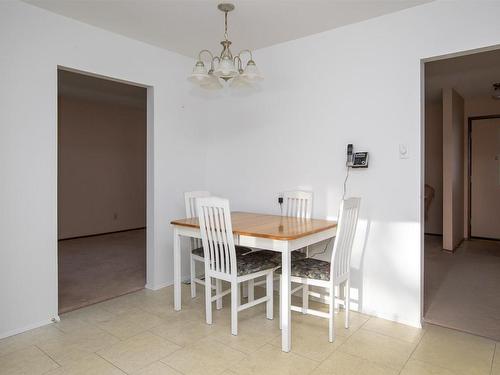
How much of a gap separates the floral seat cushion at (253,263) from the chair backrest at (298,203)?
564mm

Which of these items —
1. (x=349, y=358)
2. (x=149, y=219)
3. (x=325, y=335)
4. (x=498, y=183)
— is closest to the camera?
(x=349, y=358)

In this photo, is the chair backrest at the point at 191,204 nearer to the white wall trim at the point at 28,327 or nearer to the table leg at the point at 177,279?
the table leg at the point at 177,279

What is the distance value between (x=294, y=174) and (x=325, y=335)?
→ 146cm

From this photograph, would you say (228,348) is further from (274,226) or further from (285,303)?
(274,226)

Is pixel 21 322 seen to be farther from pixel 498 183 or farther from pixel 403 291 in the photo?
pixel 498 183

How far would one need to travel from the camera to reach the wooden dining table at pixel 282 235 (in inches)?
91.9

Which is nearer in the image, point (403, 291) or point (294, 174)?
point (403, 291)

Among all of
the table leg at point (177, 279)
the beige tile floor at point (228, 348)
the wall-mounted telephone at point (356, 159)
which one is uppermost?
the wall-mounted telephone at point (356, 159)

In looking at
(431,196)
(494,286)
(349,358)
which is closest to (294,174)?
(349,358)

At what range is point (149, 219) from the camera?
3609 mm

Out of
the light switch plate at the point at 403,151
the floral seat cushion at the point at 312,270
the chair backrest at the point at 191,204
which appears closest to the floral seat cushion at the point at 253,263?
the floral seat cushion at the point at 312,270

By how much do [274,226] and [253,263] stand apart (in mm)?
325

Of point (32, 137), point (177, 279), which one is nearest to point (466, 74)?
point (177, 279)

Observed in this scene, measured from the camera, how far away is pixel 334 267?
2.46m
